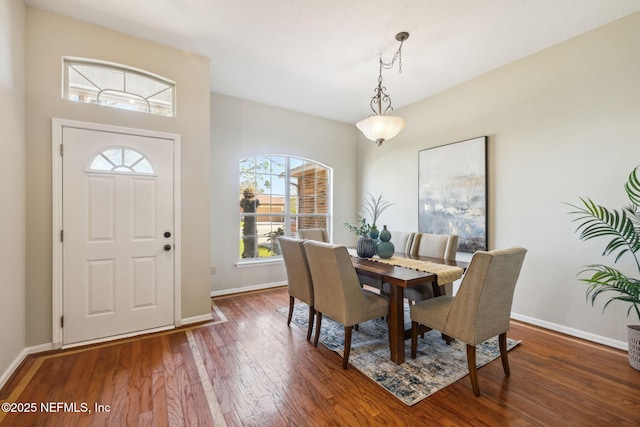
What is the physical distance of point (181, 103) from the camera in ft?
9.91

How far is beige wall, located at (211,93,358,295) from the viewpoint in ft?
13.4

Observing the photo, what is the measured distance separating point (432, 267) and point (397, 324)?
1.88 feet

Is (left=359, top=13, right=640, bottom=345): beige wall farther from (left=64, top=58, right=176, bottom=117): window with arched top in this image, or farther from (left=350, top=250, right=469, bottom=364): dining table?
(left=64, top=58, right=176, bottom=117): window with arched top

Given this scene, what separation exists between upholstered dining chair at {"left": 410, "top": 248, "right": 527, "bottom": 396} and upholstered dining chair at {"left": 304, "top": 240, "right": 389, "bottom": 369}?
1.78 feet

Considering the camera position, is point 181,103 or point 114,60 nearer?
point 114,60

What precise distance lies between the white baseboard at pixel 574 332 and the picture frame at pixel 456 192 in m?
0.87

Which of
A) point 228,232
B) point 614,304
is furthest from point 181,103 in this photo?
point 614,304

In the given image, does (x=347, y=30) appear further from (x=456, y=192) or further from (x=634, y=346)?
(x=634, y=346)

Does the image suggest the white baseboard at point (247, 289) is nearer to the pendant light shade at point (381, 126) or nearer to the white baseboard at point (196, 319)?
the white baseboard at point (196, 319)

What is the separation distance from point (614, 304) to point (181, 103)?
4.70 m

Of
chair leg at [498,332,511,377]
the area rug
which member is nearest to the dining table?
the area rug

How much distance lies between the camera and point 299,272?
2732 mm

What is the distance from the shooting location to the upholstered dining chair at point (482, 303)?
5.82 feet

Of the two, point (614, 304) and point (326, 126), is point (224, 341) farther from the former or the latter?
point (326, 126)
